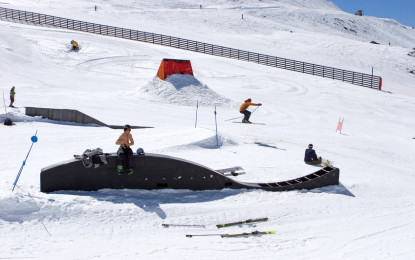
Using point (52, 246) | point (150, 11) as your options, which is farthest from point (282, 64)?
point (52, 246)

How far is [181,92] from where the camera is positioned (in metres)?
25.8

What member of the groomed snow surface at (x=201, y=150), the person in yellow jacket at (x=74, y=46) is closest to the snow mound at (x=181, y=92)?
the groomed snow surface at (x=201, y=150)

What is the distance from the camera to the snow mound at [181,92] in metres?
25.4

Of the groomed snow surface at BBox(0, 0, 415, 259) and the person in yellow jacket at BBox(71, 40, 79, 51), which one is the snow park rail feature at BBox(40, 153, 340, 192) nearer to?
the groomed snow surface at BBox(0, 0, 415, 259)

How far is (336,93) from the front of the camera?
34719 millimetres

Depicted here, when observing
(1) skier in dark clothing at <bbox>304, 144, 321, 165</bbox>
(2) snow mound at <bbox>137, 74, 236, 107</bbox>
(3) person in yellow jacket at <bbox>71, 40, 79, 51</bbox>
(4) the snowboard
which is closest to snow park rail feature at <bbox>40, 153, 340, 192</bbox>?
(4) the snowboard

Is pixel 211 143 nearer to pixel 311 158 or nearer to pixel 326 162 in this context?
pixel 311 158

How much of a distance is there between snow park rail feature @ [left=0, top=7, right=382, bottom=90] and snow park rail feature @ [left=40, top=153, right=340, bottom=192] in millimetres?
35098

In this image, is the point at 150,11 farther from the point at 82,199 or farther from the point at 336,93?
the point at 82,199

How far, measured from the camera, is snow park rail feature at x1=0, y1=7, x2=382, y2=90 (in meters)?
44.2

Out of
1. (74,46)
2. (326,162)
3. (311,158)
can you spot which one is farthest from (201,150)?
(74,46)

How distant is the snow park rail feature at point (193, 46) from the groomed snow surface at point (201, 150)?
253 centimetres

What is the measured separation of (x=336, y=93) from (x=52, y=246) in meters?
30.8

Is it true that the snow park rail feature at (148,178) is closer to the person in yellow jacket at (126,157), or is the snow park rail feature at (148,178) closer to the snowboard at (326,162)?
the person in yellow jacket at (126,157)
